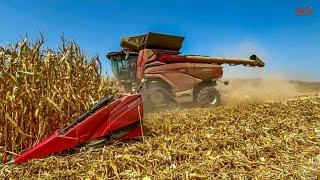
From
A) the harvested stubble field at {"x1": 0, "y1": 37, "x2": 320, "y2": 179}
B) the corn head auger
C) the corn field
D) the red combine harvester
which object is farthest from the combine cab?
the corn head auger

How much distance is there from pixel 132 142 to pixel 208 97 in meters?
9.12

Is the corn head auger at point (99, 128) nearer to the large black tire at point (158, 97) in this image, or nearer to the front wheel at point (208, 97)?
the large black tire at point (158, 97)

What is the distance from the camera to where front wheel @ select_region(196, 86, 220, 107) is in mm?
14883

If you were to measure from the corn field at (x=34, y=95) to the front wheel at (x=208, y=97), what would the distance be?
7945mm

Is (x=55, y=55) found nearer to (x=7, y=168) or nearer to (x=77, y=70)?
(x=77, y=70)

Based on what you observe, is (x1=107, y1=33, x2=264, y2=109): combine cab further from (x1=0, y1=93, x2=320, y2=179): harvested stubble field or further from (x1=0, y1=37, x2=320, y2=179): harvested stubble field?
(x1=0, y1=93, x2=320, y2=179): harvested stubble field

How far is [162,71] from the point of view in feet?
45.9

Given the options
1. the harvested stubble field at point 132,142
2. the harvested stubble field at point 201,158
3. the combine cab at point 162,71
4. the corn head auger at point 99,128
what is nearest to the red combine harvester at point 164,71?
the combine cab at point 162,71

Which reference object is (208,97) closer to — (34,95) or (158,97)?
(158,97)

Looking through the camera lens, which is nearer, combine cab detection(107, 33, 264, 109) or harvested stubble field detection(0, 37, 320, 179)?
harvested stubble field detection(0, 37, 320, 179)

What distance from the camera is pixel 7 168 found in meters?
5.08

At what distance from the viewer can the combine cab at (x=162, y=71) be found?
45.5 ft

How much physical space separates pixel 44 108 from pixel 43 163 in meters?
1.53

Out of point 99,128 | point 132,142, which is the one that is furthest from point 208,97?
point 99,128
